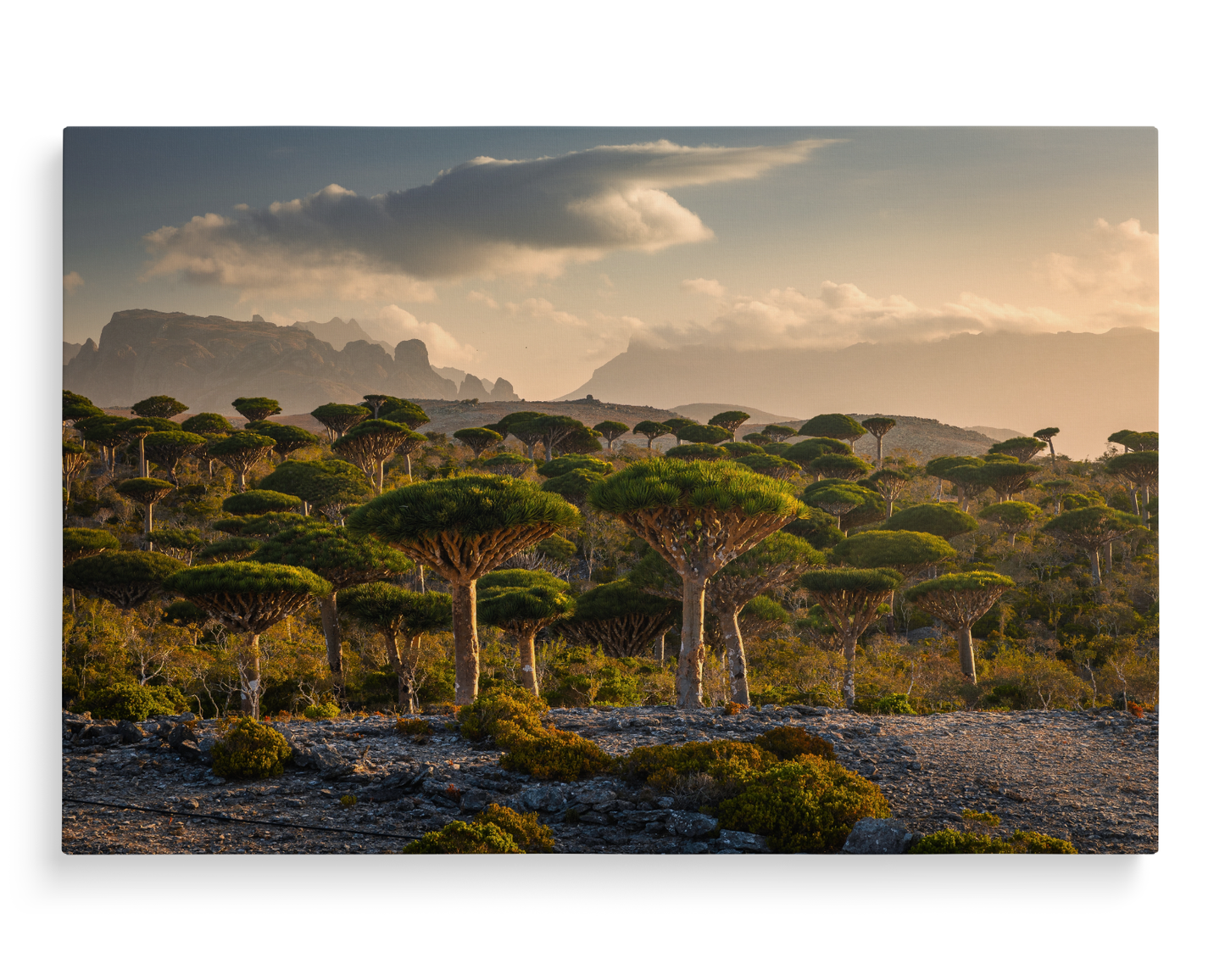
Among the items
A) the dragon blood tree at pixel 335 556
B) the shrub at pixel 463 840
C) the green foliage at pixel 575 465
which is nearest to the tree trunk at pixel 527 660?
the dragon blood tree at pixel 335 556

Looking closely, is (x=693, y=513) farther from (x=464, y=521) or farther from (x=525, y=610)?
(x=525, y=610)

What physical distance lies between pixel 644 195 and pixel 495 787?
7001mm

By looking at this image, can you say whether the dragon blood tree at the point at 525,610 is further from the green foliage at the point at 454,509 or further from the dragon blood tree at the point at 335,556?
the green foliage at the point at 454,509

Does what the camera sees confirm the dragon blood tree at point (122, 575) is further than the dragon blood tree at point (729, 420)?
No

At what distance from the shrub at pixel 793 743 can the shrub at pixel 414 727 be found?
3.96 meters

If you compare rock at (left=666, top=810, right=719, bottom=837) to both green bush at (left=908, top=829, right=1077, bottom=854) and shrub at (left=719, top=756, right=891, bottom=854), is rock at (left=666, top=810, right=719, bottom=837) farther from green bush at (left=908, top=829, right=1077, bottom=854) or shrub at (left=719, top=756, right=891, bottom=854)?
green bush at (left=908, top=829, right=1077, bottom=854)

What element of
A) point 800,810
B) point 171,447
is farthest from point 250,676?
point 800,810

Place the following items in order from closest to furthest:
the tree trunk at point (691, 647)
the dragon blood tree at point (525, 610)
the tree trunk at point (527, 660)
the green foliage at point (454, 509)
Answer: the green foliage at point (454, 509)
the tree trunk at point (691, 647)
the tree trunk at point (527, 660)
the dragon blood tree at point (525, 610)

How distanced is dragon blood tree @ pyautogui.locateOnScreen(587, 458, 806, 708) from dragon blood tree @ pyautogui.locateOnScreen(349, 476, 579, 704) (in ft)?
3.34

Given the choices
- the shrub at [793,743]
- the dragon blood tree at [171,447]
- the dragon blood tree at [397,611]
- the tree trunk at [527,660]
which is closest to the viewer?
the shrub at [793,743]

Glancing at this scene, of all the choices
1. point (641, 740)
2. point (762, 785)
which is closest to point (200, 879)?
point (641, 740)

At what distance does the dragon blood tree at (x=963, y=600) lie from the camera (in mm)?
14953
